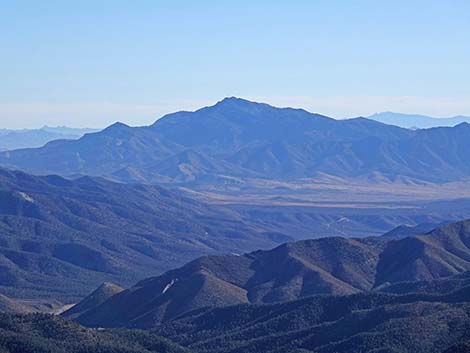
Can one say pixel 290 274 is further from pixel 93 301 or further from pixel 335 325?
pixel 335 325

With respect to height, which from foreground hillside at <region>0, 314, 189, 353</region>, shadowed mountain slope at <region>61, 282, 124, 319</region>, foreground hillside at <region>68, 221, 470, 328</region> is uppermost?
foreground hillside at <region>0, 314, 189, 353</region>

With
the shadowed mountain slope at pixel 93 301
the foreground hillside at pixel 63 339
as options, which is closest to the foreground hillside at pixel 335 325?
the foreground hillside at pixel 63 339

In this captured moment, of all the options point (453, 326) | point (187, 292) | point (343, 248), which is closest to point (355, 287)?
point (343, 248)

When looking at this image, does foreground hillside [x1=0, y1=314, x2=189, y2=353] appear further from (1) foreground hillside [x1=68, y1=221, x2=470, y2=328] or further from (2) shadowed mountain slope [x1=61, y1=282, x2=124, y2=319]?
(2) shadowed mountain slope [x1=61, y1=282, x2=124, y2=319]

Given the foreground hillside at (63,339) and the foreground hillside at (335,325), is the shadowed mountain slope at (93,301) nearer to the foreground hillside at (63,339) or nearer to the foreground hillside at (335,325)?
the foreground hillside at (335,325)

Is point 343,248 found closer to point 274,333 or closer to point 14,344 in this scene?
point 274,333

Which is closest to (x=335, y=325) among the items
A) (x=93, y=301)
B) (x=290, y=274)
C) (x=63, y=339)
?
(x=63, y=339)

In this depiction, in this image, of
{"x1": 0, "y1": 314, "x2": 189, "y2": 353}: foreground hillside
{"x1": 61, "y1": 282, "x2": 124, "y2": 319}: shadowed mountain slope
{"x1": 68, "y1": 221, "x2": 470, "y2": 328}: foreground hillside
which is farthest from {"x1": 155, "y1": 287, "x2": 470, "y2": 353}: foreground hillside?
{"x1": 61, "y1": 282, "x2": 124, "y2": 319}: shadowed mountain slope

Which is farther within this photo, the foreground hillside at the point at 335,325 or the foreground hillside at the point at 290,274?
the foreground hillside at the point at 290,274
